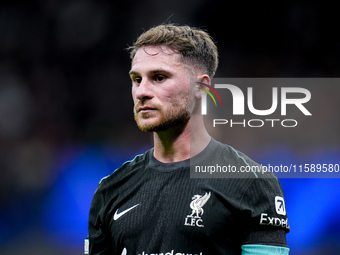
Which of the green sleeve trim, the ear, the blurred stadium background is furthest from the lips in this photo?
the blurred stadium background

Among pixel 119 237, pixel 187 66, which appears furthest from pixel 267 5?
pixel 119 237

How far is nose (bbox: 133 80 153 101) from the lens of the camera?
212cm

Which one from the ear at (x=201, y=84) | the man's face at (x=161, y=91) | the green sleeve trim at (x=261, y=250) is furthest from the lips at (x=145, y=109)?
the green sleeve trim at (x=261, y=250)

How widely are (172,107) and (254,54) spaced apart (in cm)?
376

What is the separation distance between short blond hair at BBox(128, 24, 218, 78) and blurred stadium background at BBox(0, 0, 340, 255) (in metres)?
2.86

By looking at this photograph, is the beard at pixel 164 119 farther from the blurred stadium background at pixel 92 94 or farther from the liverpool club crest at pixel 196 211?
the blurred stadium background at pixel 92 94

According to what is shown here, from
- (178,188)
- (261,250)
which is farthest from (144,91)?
(261,250)

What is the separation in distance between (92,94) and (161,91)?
3658mm

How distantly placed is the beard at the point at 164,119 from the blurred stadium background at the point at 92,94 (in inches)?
118

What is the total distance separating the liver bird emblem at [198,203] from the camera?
6.59ft

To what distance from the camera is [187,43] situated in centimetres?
224

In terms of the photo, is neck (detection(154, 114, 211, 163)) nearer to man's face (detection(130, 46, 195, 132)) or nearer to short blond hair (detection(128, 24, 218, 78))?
man's face (detection(130, 46, 195, 132))

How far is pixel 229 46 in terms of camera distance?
5715mm

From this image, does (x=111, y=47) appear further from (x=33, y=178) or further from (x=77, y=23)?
(x=33, y=178)
